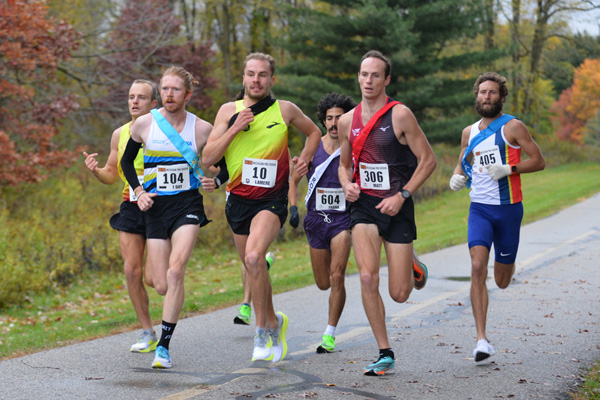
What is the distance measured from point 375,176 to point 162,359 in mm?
2111

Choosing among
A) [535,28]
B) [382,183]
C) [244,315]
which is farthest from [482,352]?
[535,28]

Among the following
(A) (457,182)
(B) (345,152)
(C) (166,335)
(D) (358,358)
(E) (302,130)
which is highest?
(E) (302,130)

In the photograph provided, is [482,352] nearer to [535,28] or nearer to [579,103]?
[535,28]

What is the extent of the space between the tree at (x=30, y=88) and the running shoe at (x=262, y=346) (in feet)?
29.8

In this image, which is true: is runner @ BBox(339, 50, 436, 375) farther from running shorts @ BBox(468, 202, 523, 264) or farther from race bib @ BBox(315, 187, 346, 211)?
race bib @ BBox(315, 187, 346, 211)

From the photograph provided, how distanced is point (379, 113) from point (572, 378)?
238 cm

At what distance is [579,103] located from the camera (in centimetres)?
7469

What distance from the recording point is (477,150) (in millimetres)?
6824

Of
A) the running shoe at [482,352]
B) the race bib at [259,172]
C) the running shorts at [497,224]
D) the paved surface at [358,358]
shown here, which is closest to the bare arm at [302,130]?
the race bib at [259,172]

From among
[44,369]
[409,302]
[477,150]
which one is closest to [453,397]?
[477,150]

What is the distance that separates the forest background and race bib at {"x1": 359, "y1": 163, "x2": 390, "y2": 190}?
6.65 m

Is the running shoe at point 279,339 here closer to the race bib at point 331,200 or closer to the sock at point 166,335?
the sock at point 166,335

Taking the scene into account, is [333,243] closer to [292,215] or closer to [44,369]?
[292,215]

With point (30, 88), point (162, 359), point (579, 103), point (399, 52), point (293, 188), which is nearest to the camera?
point (162, 359)
